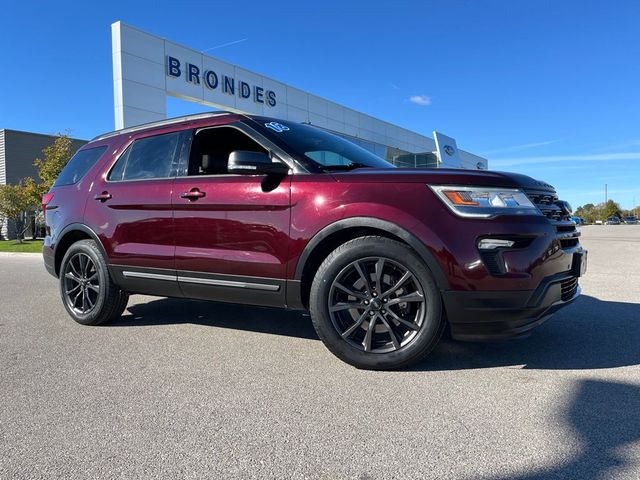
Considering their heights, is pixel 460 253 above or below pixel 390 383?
above

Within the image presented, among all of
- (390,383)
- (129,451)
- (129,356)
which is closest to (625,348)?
(390,383)

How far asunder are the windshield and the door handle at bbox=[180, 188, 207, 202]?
69 centimetres

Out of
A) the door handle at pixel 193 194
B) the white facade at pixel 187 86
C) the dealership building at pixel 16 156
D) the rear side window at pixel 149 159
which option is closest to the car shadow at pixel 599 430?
the door handle at pixel 193 194

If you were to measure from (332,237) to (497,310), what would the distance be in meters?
1.18

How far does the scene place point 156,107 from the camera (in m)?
17.0

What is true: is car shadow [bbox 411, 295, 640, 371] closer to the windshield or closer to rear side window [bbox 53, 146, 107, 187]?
the windshield

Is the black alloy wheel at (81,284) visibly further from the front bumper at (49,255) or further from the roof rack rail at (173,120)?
the roof rack rail at (173,120)

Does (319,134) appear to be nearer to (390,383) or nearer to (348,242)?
(348,242)

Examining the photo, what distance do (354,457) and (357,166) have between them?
2.30m

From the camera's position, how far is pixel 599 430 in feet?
7.86

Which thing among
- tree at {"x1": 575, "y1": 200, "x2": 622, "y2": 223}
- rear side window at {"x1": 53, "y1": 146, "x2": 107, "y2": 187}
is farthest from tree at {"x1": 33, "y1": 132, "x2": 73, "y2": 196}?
tree at {"x1": 575, "y1": 200, "x2": 622, "y2": 223}

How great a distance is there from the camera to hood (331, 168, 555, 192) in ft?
10.2

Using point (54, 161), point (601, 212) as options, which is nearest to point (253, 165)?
point (54, 161)

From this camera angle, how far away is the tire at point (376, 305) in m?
3.14
